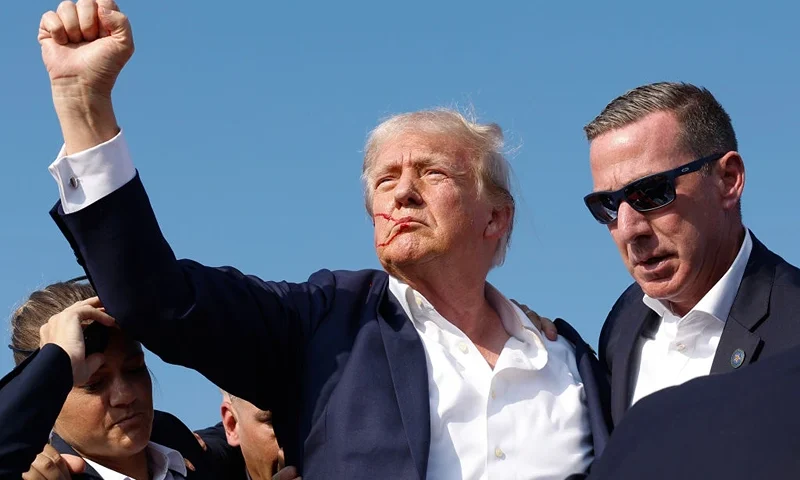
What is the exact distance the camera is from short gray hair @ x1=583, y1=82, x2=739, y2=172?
5609 millimetres

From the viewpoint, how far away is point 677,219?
547cm

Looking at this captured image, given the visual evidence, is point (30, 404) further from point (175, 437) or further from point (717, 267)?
point (717, 267)

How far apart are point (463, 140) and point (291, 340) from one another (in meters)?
1.23

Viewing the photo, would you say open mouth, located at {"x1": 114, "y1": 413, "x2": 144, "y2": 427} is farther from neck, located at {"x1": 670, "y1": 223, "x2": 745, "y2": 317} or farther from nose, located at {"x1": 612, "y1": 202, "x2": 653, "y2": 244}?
neck, located at {"x1": 670, "y1": 223, "x2": 745, "y2": 317}

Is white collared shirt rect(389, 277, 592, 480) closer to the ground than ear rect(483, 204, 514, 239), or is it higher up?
closer to the ground

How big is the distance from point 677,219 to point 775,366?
3.02m

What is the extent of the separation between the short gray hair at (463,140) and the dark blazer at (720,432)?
329 centimetres

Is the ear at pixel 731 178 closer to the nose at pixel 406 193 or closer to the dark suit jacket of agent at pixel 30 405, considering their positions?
the nose at pixel 406 193

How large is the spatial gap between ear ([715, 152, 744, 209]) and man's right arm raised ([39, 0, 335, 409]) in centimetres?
209

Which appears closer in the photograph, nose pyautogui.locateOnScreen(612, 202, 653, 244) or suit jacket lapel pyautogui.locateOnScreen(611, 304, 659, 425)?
suit jacket lapel pyautogui.locateOnScreen(611, 304, 659, 425)

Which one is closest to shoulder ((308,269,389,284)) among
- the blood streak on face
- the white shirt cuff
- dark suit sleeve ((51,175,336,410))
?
the blood streak on face

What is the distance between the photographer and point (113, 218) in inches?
181

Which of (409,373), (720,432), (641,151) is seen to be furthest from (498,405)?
(720,432)

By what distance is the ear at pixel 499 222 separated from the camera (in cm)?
581
